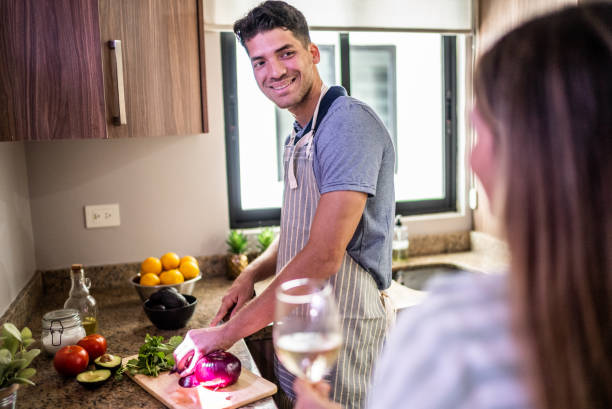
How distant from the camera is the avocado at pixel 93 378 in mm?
1305

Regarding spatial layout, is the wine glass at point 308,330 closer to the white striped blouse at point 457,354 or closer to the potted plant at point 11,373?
the white striped blouse at point 457,354

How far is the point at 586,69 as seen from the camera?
478mm

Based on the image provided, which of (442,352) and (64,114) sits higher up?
(64,114)

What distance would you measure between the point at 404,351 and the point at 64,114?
1350mm

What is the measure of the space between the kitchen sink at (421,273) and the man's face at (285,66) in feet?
4.04

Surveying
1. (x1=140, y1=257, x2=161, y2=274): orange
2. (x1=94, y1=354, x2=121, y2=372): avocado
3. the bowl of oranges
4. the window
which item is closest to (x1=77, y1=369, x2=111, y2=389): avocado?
(x1=94, y1=354, x2=121, y2=372): avocado

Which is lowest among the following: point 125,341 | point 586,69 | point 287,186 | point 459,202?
point 125,341

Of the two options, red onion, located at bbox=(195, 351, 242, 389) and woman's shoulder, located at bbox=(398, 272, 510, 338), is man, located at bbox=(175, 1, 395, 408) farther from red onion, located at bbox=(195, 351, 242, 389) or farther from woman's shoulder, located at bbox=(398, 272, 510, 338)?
woman's shoulder, located at bbox=(398, 272, 510, 338)

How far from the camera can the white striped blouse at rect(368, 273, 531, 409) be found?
483 mm

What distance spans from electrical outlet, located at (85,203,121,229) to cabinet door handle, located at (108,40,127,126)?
0.63 metres

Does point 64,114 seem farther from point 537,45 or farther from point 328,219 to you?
point 537,45

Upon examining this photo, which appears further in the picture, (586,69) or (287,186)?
(287,186)

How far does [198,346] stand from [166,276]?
28.3 inches

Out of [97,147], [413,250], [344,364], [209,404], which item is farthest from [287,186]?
[413,250]
